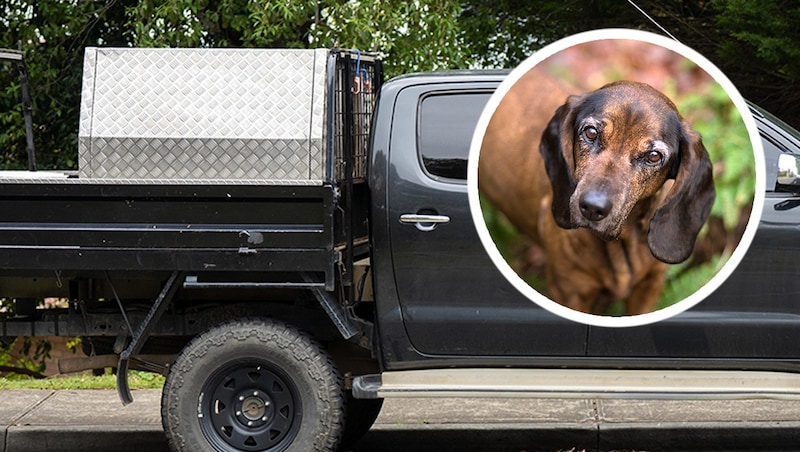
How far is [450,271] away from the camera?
575 cm

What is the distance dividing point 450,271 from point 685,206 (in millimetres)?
1132

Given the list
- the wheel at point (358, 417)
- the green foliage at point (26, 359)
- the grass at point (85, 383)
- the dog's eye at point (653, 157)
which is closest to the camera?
the dog's eye at point (653, 157)

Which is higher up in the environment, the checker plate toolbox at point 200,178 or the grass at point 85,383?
the checker plate toolbox at point 200,178

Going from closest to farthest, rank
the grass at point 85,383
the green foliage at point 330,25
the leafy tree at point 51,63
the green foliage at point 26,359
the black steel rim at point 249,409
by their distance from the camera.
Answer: the black steel rim at point 249,409, the grass at point 85,383, the green foliage at point 330,25, the green foliage at point 26,359, the leafy tree at point 51,63

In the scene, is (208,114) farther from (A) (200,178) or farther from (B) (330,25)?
(B) (330,25)

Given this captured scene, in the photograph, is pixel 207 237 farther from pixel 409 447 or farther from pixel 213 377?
pixel 409 447

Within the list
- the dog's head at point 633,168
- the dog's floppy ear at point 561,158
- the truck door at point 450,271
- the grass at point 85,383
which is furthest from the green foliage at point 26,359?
the dog's head at point 633,168

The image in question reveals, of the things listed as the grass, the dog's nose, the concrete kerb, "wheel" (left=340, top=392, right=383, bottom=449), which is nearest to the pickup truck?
the dog's nose

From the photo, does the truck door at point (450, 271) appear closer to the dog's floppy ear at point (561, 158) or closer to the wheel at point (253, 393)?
the dog's floppy ear at point (561, 158)

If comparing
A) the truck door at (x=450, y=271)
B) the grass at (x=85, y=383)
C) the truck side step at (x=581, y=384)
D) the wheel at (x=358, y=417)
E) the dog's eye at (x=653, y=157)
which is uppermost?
the dog's eye at (x=653, y=157)

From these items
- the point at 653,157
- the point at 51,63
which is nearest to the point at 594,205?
the point at 653,157

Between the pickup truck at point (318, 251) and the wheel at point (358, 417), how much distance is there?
78 centimetres

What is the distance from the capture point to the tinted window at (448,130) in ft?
19.1

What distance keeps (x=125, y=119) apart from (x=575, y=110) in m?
2.14
